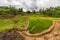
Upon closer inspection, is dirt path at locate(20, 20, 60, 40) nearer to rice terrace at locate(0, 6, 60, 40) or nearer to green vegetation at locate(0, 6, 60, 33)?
rice terrace at locate(0, 6, 60, 40)

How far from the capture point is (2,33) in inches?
305

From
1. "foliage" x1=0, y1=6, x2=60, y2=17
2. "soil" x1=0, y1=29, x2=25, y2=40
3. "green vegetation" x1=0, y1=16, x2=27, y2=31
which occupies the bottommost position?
"soil" x1=0, y1=29, x2=25, y2=40

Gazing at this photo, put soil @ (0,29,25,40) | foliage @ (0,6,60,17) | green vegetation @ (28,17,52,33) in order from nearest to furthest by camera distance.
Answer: soil @ (0,29,25,40) → green vegetation @ (28,17,52,33) → foliage @ (0,6,60,17)

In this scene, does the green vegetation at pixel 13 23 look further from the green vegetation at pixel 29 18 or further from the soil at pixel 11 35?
the soil at pixel 11 35

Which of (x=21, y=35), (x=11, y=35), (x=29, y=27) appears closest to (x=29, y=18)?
(x=29, y=27)

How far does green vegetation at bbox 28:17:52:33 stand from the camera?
25.8ft

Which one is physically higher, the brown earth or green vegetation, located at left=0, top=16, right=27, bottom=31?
green vegetation, located at left=0, top=16, right=27, bottom=31

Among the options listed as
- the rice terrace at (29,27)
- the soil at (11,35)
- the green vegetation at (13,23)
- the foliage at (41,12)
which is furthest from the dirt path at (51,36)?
the foliage at (41,12)

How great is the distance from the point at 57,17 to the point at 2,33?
10.1 feet

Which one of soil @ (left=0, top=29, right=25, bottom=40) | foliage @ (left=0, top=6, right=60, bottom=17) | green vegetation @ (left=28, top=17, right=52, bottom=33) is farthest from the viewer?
foliage @ (left=0, top=6, right=60, bottom=17)

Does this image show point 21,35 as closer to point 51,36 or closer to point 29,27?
point 29,27

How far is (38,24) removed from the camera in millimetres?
7977

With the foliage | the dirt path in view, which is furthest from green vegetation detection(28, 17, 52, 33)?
the foliage

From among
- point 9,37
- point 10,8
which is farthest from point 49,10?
point 9,37
